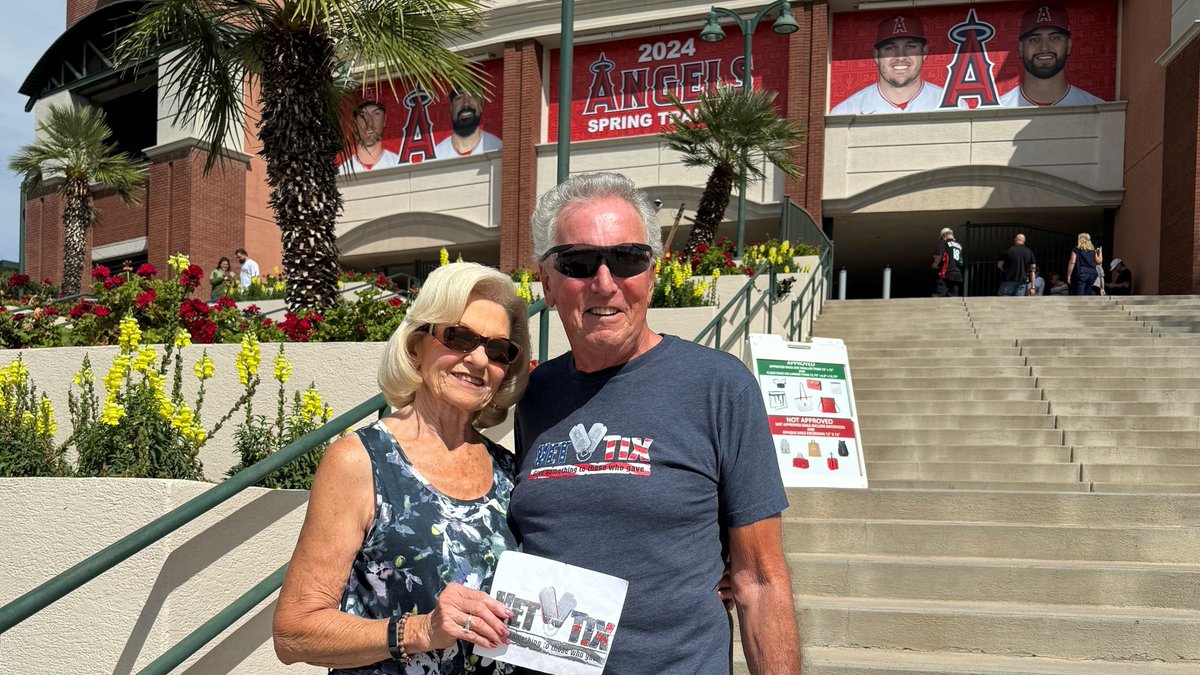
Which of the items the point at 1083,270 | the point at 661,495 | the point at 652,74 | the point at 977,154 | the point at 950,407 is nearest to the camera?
the point at 661,495

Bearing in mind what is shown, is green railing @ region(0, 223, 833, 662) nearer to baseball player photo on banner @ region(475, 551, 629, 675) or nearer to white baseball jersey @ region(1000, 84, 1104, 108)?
baseball player photo on banner @ region(475, 551, 629, 675)

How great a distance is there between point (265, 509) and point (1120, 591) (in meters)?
4.04

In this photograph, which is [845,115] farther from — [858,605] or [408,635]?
[408,635]

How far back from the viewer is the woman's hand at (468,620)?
1851 millimetres

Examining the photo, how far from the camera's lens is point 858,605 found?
486 centimetres

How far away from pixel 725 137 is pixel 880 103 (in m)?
8.23

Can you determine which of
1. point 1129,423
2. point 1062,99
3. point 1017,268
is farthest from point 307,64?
point 1062,99

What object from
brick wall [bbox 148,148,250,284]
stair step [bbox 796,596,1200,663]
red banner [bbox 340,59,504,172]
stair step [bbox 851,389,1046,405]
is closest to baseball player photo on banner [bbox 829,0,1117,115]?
→ red banner [bbox 340,59,504,172]

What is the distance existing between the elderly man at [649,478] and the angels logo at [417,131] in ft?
84.4

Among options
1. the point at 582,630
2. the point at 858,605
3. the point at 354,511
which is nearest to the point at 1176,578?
the point at 858,605

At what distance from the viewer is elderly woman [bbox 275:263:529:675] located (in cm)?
193

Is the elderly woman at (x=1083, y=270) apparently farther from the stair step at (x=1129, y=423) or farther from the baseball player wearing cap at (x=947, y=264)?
the stair step at (x=1129, y=423)

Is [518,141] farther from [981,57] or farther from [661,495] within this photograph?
[661,495]

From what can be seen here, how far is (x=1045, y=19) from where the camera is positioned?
72.1 feet
